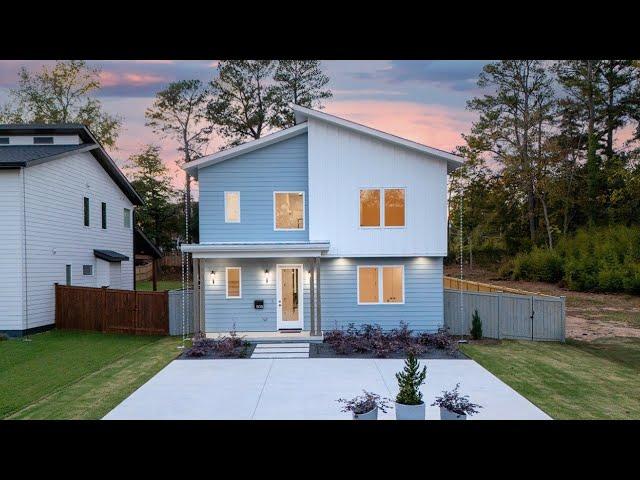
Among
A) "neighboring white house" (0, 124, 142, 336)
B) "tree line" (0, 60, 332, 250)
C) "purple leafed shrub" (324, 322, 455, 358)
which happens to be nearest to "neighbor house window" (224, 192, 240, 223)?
"purple leafed shrub" (324, 322, 455, 358)

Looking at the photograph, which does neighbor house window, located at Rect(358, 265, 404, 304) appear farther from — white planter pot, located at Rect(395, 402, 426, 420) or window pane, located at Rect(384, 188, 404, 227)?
white planter pot, located at Rect(395, 402, 426, 420)

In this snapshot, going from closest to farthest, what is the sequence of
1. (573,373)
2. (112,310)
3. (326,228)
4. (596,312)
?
1. (573,373)
2. (326,228)
3. (112,310)
4. (596,312)

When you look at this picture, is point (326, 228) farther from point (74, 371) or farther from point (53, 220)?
point (53, 220)

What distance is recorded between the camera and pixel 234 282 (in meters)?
14.5

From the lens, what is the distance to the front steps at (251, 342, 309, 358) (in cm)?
1202

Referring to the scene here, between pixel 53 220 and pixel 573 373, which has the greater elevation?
pixel 53 220

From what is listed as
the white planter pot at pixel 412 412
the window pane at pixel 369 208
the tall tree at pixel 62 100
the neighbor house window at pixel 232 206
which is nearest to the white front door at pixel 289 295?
the neighbor house window at pixel 232 206

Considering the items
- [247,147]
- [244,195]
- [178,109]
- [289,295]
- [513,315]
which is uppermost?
[178,109]

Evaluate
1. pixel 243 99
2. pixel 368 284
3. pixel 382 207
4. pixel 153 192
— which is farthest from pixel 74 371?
pixel 153 192

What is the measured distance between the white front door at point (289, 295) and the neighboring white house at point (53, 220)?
7.08 metres

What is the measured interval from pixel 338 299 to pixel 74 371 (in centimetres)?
708

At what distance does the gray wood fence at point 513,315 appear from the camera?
13.7 metres

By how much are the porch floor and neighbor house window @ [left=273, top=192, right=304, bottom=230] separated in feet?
9.87
